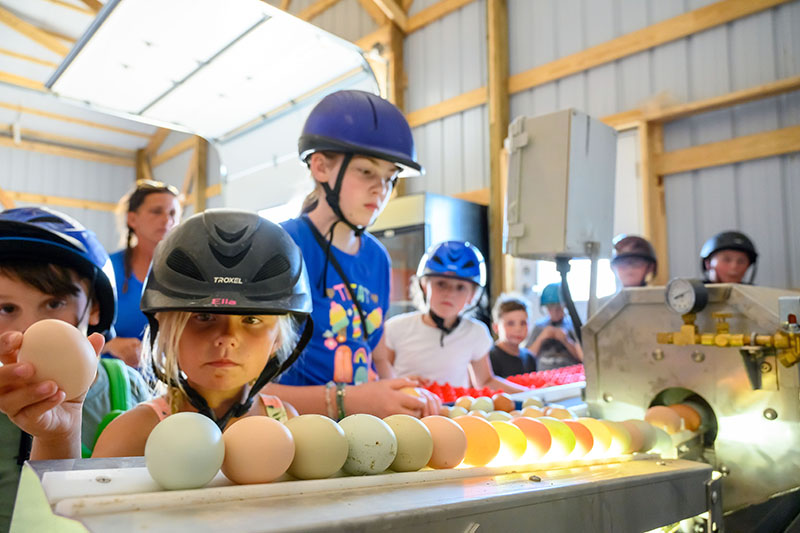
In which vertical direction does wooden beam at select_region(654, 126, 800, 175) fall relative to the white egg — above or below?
above

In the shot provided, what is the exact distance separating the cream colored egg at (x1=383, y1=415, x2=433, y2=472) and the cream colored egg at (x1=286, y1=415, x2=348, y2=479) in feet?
0.34

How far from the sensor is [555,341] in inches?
172

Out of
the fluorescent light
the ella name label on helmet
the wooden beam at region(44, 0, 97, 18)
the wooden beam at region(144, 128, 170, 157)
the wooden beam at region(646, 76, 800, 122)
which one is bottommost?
the ella name label on helmet

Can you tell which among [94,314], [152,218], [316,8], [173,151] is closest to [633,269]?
[152,218]

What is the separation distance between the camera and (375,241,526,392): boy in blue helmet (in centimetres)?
286

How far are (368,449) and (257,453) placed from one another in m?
0.16

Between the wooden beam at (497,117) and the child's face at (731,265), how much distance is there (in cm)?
249

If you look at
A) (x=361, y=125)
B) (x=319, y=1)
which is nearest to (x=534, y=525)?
(x=361, y=125)

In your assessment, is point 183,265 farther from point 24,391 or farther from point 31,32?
point 31,32

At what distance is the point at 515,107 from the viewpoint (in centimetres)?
606

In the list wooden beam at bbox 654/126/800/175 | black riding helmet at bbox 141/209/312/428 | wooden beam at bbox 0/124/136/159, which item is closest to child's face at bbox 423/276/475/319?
black riding helmet at bbox 141/209/312/428

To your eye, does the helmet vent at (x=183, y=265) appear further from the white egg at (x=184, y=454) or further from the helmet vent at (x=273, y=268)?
the white egg at (x=184, y=454)

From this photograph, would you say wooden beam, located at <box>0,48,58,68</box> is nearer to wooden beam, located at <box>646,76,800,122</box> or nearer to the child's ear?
wooden beam, located at <box>646,76,800,122</box>

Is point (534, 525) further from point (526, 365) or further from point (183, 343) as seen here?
point (526, 365)
